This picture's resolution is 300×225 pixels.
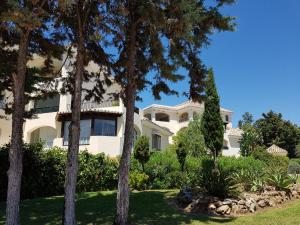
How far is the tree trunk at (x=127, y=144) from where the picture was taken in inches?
469

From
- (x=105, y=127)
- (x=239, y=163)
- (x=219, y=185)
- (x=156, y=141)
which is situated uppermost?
(x=105, y=127)

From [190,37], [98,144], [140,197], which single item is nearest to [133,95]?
[190,37]

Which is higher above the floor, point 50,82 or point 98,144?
point 50,82

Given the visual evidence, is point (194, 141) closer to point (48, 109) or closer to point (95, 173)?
point (48, 109)

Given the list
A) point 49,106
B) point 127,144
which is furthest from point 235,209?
point 49,106

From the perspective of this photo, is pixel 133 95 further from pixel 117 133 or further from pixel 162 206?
pixel 117 133

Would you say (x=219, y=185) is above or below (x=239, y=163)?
below

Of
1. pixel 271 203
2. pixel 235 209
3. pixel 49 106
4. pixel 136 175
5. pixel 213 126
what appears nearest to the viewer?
pixel 235 209

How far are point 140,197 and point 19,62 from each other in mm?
8704

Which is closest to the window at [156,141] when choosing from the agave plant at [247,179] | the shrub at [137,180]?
the shrub at [137,180]

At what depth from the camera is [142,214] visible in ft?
45.1

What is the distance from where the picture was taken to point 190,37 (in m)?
11.5

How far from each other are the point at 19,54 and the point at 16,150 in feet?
10.9

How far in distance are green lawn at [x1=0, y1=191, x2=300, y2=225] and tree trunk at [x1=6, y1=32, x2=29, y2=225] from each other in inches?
62.5
